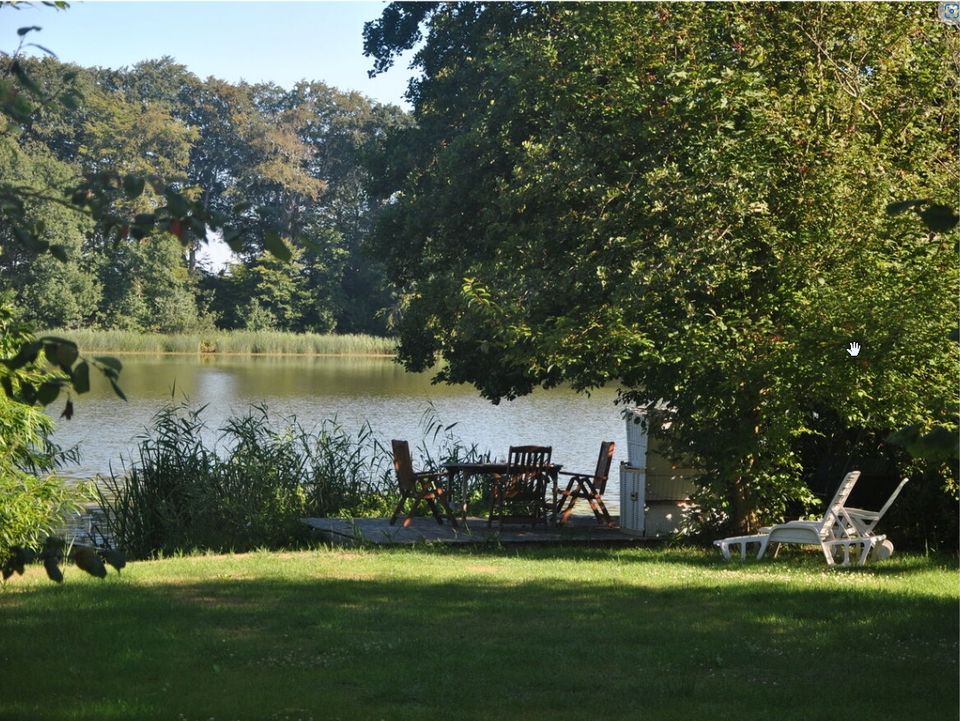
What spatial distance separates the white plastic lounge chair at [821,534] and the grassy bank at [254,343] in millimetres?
39819

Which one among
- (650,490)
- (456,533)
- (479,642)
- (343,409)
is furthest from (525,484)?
(343,409)

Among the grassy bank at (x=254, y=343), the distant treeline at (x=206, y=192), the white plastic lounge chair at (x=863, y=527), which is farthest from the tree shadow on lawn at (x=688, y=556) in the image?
the grassy bank at (x=254, y=343)

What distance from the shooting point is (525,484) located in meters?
11.6

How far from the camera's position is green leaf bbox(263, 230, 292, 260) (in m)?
2.84

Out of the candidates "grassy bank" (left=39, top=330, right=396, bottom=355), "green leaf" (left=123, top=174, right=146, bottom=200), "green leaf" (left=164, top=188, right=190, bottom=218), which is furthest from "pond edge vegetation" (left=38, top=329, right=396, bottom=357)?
"green leaf" (left=164, top=188, right=190, bottom=218)

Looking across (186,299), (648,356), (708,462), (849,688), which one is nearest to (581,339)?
(648,356)

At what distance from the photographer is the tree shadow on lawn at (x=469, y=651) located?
5.04 meters

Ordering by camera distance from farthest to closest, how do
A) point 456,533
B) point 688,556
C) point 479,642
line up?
point 456,533 → point 688,556 → point 479,642

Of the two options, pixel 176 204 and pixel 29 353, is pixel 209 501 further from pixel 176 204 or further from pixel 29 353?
pixel 29 353

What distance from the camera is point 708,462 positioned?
10.7 meters

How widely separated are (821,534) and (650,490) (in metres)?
2.45

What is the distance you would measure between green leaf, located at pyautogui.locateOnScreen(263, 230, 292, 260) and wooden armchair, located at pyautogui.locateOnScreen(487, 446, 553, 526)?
8.57 meters

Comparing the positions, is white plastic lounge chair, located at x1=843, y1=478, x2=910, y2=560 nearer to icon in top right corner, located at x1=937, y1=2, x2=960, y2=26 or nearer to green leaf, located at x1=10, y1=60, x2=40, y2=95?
icon in top right corner, located at x1=937, y1=2, x2=960, y2=26

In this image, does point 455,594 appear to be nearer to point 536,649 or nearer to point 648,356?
point 536,649
